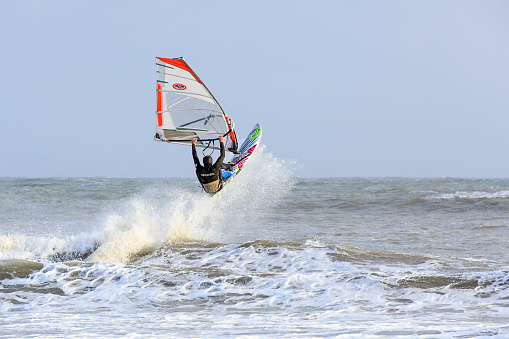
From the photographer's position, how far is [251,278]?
6.98 meters

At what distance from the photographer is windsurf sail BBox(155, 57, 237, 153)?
959 centimetres

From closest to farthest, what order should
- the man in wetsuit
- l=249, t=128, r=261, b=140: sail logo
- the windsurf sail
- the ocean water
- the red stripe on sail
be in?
the ocean water < the man in wetsuit < the windsurf sail < the red stripe on sail < l=249, t=128, r=261, b=140: sail logo

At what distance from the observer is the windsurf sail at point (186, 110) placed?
959 cm

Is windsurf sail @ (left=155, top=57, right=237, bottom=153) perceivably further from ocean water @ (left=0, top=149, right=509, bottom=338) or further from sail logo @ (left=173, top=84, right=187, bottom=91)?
ocean water @ (left=0, top=149, right=509, bottom=338)

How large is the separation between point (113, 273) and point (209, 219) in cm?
675

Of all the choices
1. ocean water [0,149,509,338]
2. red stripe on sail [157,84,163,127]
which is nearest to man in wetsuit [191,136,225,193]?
red stripe on sail [157,84,163,127]

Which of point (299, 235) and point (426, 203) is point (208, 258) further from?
point (426, 203)

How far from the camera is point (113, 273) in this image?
7.24 m

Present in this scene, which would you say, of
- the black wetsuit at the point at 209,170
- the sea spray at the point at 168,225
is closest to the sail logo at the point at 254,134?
the sea spray at the point at 168,225

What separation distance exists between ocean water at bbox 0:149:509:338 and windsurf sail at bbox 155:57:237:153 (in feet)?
5.49

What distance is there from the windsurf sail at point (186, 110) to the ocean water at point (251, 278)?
1673 millimetres

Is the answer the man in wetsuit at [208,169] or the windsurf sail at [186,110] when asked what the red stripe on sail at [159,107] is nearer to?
the windsurf sail at [186,110]

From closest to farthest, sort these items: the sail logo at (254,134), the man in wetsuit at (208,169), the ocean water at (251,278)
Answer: the ocean water at (251,278)
the man in wetsuit at (208,169)
the sail logo at (254,134)

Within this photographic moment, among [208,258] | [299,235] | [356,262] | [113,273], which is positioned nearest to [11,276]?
[113,273]
